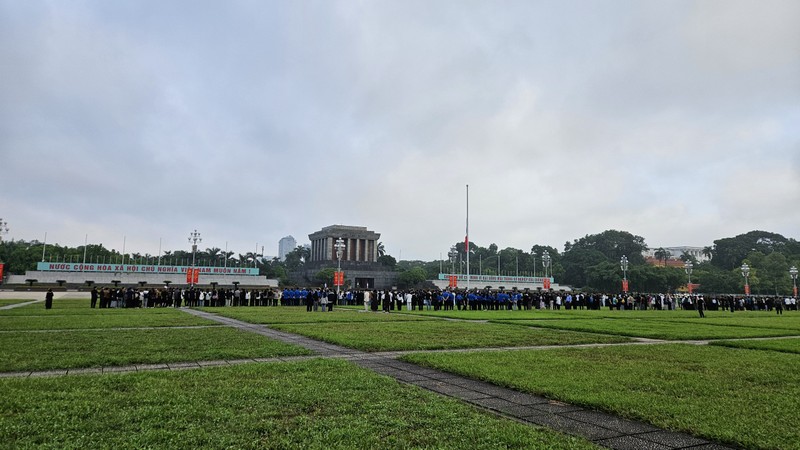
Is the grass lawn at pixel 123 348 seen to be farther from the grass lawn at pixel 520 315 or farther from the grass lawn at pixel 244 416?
the grass lawn at pixel 520 315

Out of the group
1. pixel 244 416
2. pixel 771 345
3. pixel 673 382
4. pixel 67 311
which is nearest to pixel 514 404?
pixel 673 382

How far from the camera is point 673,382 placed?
8320 mm

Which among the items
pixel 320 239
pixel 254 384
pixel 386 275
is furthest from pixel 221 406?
pixel 320 239

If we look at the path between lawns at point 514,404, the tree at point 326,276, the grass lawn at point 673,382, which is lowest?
the path between lawns at point 514,404

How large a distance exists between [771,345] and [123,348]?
1791cm

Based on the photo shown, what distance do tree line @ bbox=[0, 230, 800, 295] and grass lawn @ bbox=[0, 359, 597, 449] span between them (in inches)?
2238

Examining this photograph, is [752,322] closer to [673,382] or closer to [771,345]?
[771,345]

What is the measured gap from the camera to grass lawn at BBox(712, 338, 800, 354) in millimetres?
13620

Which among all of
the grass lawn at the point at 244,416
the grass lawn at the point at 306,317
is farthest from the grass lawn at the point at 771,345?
the grass lawn at the point at 306,317

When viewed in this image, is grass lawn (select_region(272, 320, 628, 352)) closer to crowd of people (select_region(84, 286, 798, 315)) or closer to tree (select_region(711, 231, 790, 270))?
crowd of people (select_region(84, 286, 798, 315))

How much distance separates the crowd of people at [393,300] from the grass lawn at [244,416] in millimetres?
23919

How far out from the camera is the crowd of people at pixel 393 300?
1297 inches

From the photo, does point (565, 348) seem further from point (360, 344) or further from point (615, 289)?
point (615, 289)

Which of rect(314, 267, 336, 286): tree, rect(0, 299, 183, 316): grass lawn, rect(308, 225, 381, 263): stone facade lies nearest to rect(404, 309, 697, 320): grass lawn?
rect(0, 299, 183, 316): grass lawn
